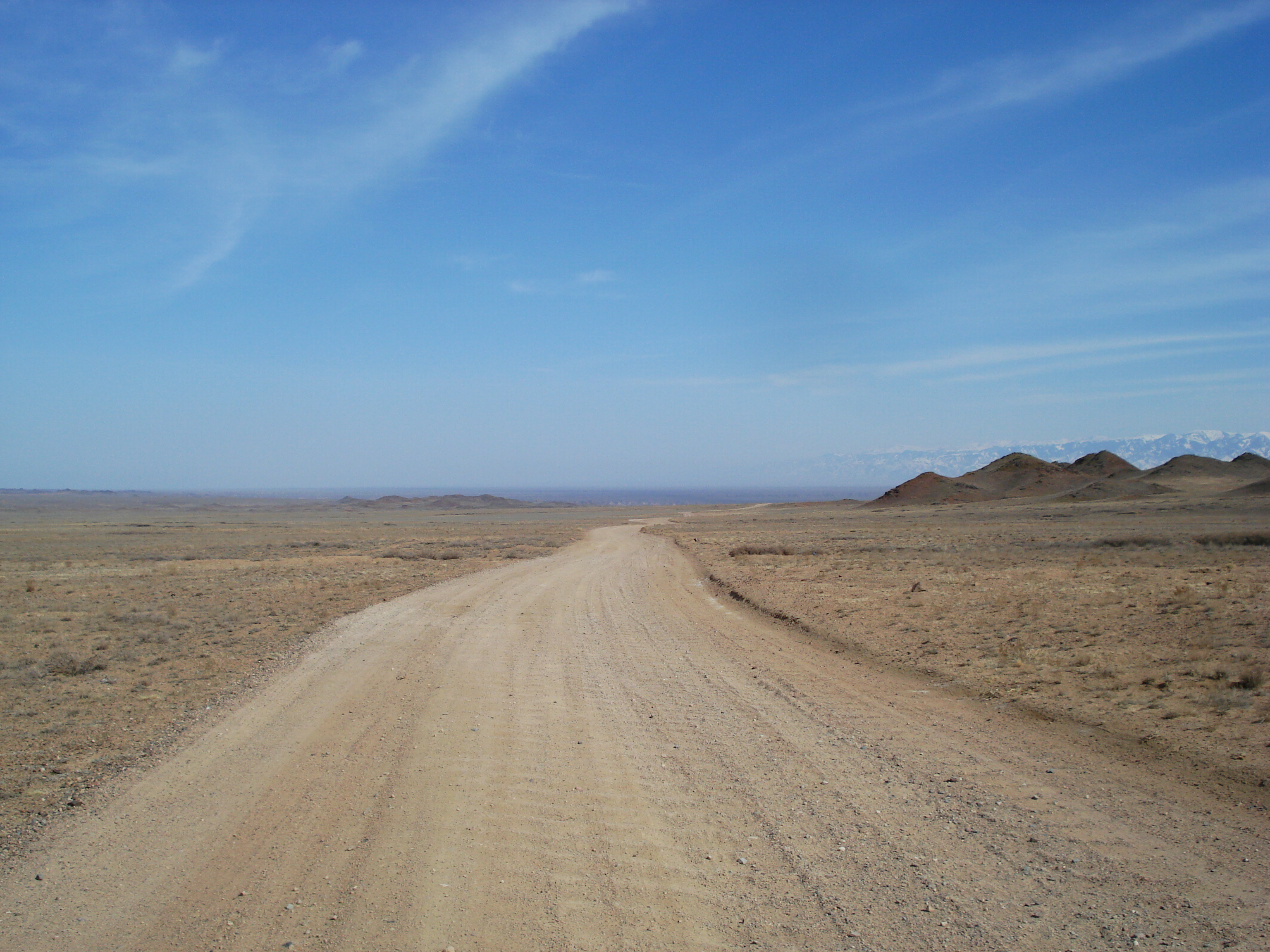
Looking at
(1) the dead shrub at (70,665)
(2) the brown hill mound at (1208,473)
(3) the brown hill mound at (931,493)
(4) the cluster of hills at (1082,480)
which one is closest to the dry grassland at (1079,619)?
(1) the dead shrub at (70,665)

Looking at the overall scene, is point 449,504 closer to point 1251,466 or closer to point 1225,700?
point 1251,466

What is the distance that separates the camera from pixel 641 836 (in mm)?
5707

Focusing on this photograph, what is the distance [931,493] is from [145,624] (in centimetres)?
10197

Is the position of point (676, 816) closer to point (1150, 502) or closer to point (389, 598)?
point (389, 598)

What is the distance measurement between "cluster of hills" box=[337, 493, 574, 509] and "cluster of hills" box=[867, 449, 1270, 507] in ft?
242

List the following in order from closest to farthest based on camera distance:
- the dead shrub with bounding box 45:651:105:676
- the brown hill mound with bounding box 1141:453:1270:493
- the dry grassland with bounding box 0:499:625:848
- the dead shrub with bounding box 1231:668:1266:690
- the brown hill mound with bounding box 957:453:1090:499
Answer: the dry grassland with bounding box 0:499:625:848 → the dead shrub with bounding box 1231:668:1266:690 → the dead shrub with bounding box 45:651:105:676 → the brown hill mound with bounding box 1141:453:1270:493 → the brown hill mound with bounding box 957:453:1090:499

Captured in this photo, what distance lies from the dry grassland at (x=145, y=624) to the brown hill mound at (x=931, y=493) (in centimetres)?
6337

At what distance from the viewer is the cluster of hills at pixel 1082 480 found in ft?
271

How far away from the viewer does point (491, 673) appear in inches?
446

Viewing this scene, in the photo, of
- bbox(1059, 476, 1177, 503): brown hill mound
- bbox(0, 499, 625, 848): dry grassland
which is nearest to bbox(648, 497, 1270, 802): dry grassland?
bbox(0, 499, 625, 848): dry grassland

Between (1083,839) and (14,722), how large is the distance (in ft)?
39.5

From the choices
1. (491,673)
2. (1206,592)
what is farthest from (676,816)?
(1206,592)

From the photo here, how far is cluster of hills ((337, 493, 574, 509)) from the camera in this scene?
15538 cm

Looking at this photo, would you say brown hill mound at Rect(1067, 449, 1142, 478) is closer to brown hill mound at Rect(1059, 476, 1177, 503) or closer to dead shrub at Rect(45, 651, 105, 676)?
brown hill mound at Rect(1059, 476, 1177, 503)
